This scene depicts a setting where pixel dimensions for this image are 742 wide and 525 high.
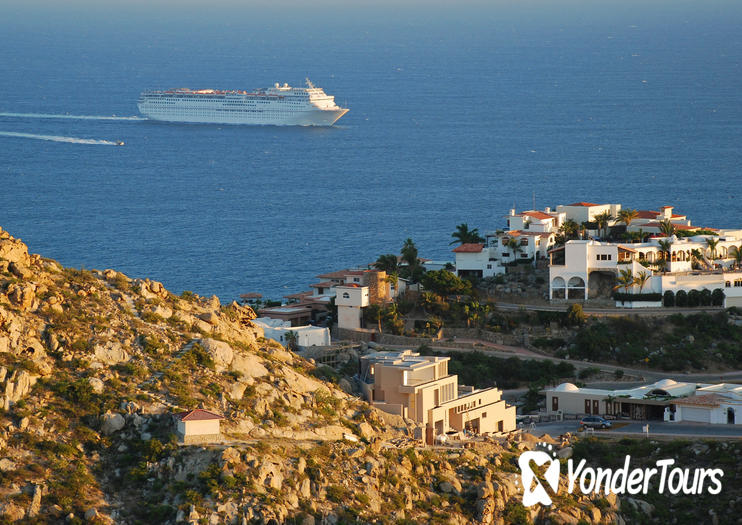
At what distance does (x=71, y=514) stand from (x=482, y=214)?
81660 mm

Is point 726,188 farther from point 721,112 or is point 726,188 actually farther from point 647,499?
point 647,499

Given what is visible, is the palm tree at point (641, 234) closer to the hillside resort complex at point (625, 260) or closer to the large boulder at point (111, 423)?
the hillside resort complex at point (625, 260)

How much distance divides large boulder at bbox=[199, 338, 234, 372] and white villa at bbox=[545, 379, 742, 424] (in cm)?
1749

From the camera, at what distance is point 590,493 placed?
36750 millimetres

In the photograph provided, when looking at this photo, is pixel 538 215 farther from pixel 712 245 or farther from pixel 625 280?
pixel 712 245

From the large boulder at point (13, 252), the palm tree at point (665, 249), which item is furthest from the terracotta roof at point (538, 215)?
the large boulder at point (13, 252)

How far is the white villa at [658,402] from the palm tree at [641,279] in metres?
10.4

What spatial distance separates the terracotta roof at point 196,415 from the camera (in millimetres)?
31953

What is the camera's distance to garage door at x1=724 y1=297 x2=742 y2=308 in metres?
63.5

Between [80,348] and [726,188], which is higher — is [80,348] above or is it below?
below

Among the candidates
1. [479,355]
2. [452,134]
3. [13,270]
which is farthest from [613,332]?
[452,134]

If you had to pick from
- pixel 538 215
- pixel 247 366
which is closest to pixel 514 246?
pixel 538 215

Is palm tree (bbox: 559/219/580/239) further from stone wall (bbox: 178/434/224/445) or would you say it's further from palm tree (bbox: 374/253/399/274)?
stone wall (bbox: 178/434/224/445)

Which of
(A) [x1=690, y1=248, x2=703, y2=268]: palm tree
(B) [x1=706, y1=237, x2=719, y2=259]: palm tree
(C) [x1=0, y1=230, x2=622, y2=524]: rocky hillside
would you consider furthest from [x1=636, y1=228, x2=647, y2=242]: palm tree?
(C) [x1=0, y1=230, x2=622, y2=524]: rocky hillside
